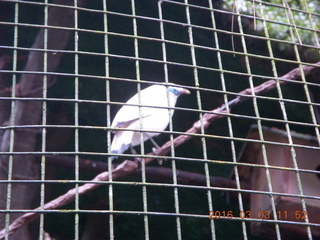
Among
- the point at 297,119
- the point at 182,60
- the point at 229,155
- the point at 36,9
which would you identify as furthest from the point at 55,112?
the point at 297,119

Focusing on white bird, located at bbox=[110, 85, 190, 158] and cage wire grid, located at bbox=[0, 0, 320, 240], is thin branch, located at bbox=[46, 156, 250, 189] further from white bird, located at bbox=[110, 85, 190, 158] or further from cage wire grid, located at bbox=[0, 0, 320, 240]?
white bird, located at bbox=[110, 85, 190, 158]

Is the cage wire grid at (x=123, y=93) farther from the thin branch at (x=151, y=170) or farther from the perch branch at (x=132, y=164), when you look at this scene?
the perch branch at (x=132, y=164)

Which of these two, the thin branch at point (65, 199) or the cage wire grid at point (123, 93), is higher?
the cage wire grid at point (123, 93)

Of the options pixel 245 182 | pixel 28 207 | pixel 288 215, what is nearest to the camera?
pixel 288 215

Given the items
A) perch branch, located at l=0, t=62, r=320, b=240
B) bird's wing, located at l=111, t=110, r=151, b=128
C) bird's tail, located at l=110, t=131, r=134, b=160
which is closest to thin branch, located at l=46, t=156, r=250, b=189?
bird's tail, located at l=110, t=131, r=134, b=160

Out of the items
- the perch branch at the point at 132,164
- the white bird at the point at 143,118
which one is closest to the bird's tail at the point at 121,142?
the white bird at the point at 143,118

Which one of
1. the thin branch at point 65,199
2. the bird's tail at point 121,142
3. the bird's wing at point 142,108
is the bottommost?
the thin branch at point 65,199

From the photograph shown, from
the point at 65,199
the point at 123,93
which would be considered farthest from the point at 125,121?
the point at 65,199

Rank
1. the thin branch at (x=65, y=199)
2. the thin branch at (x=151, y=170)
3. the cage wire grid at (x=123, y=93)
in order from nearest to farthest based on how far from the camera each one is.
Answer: the thin branch at (x=65, y=199) < the cage wire grid at (x=123, y=93) < the thin branch at (x=151, y=170)

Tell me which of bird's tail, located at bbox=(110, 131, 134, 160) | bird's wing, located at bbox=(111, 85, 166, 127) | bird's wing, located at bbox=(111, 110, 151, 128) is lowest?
bird's tail, located at bbox=(110, 131, 134, 160)

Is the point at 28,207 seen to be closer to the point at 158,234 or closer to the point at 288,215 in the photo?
the point at 158,234

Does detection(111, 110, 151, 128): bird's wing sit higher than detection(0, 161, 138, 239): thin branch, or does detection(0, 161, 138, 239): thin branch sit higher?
detection(111, 110, 151, 128): bird's wing

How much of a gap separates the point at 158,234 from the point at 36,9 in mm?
1640

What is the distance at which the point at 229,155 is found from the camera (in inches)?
135
